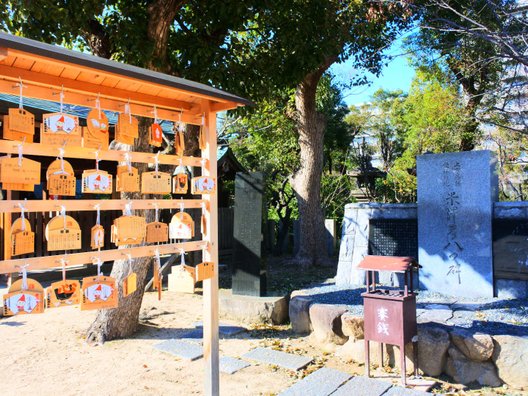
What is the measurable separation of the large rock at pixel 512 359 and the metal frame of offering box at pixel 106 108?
10.2 ft

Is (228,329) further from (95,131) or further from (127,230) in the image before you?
(95,131)

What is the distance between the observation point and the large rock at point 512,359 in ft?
15.2

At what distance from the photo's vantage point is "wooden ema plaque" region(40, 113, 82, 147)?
3.04 m

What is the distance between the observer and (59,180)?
10.4ft

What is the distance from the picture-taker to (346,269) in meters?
8.35

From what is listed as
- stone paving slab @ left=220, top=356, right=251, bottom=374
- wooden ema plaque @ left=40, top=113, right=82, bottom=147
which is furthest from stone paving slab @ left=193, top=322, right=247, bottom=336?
wooden ema plaque @ left=40, top=113, right=82, bottom=147

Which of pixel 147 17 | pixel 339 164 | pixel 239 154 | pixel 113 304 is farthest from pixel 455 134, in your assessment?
pixel 113 304

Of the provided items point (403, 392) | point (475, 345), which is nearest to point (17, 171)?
point (403, 392)

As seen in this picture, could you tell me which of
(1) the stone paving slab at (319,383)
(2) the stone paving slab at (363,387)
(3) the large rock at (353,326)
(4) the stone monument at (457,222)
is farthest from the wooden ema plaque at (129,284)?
(4) the stone monument at (457,222)

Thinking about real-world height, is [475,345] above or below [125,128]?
below

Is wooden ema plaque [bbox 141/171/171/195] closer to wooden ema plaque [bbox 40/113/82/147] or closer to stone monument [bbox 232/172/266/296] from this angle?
A: wooden ema plaque [bbox 40/113/82/147]

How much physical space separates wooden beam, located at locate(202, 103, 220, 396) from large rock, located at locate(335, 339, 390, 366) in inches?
84.4

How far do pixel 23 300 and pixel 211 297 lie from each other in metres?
A: 1.66

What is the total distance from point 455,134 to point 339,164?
6.69 metres
